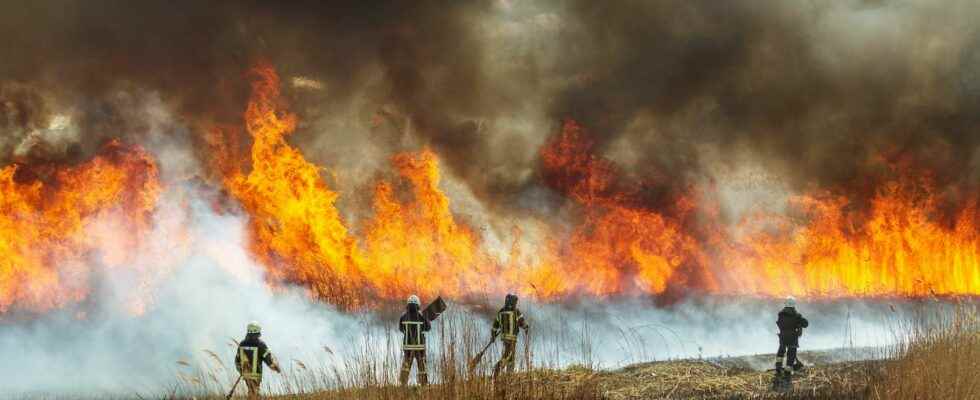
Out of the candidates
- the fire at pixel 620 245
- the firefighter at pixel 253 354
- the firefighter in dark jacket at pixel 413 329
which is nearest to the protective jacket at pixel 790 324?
the firefighter in dark jacket at pixel 413 329

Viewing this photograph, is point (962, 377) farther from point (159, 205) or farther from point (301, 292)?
point (159, 205)

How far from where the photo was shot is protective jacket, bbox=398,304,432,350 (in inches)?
657

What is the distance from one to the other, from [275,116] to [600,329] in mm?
15238

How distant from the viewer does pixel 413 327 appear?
16.8 meters

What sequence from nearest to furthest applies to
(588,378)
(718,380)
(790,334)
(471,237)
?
(588,378), (718,380), (790,334), (471,237)

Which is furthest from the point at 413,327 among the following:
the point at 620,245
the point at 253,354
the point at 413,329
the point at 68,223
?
the point at 620,245

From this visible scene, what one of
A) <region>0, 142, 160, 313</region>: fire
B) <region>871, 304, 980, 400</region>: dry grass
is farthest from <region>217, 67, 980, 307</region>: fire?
<region>871, 304, 980, 400</region>: dry grass

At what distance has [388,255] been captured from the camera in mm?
30734

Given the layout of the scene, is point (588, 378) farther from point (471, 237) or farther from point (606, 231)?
point (606, 231)

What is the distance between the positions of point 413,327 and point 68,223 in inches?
691

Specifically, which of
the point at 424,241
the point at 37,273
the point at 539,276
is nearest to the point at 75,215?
the point at 37,273

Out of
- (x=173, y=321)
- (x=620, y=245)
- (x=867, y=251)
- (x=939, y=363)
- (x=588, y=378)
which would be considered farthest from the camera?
(x=867, y=251)

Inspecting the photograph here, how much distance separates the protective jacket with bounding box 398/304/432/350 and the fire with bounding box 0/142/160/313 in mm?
15968

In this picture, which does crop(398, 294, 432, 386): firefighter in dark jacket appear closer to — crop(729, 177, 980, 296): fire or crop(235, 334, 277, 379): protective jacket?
crop(235, 334, 277, 379): protective jacket
